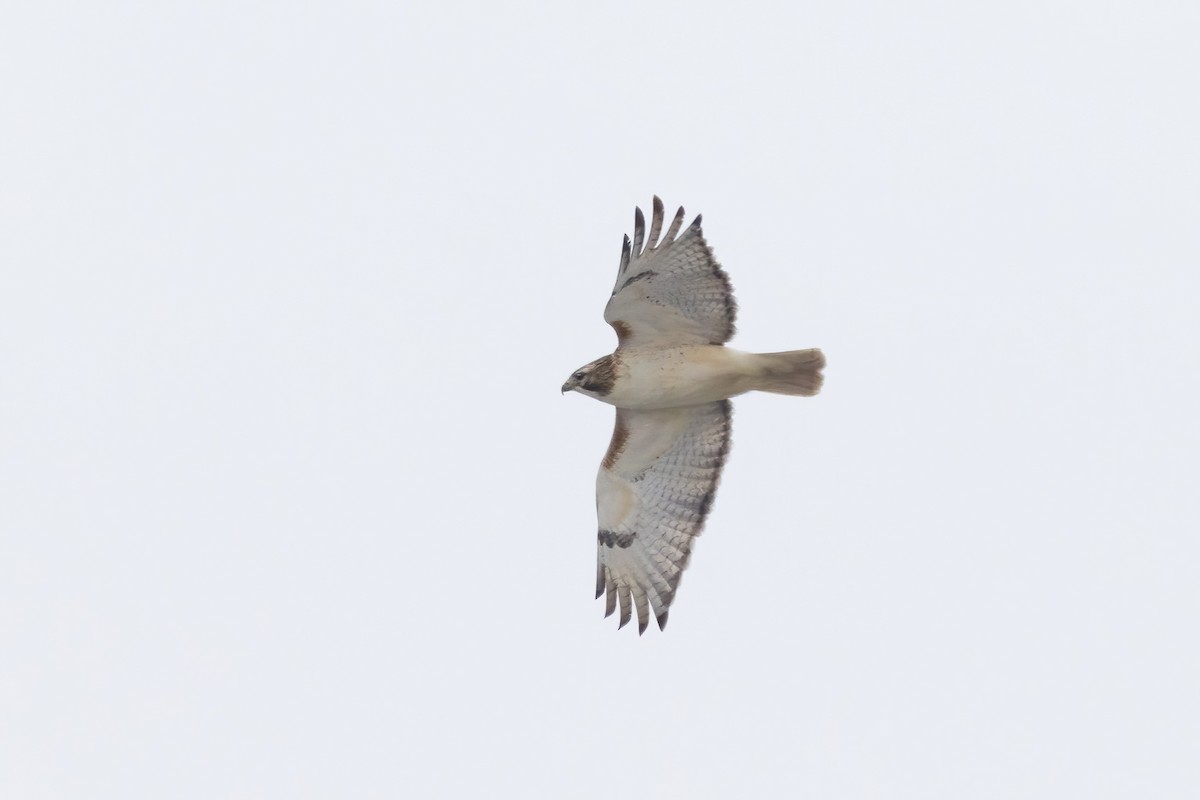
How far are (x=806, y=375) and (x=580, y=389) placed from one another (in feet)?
5.43

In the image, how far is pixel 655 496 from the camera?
14.5 m

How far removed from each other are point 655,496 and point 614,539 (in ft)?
1.60

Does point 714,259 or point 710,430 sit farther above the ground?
point 714,259

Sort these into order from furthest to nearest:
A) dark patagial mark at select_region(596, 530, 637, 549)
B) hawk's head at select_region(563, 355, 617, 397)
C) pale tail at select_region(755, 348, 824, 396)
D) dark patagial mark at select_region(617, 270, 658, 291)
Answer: dark patagial mark at select_region(596, 530, 637, 549)
hawk's head at select_region(563, 355, 617, 397)
pale tail at select_region(755, 348, 824, 396)
dark patagial mark at select_region(617, 270, 658, 291)

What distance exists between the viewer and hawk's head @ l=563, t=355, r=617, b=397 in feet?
45.2

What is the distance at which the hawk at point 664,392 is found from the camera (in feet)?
43.9

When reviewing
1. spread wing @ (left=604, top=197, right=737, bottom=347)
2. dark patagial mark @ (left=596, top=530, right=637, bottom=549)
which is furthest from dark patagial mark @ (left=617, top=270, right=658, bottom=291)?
dark patagial mark @ (left=596, top=530, right=637, bottom=549)

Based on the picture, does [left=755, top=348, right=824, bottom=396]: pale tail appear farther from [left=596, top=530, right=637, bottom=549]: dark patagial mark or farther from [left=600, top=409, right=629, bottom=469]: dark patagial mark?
[left=596, top=530, right=637, bottom=549]: dark patagial mark

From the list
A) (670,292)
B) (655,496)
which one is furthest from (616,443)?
(670,292)

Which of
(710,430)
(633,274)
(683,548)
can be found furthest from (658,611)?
(633,274)

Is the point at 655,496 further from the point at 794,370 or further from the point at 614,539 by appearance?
the point at 794,370

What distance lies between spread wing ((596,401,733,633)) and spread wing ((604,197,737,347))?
28.6 inches

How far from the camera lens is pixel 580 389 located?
1383 cm

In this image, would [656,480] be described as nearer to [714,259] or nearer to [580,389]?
[580,389]
